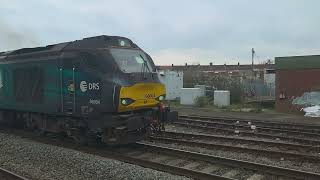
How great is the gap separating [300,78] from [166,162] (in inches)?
682

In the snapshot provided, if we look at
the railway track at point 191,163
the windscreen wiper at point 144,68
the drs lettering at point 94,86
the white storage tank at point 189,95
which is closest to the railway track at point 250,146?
the railway track at point 191,163

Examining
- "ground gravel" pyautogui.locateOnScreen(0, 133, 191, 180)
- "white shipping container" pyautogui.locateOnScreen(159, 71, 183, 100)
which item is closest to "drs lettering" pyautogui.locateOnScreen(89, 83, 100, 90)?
"ground gravel" pyautogui.locateOnScreen(0, 133, 191, 180)

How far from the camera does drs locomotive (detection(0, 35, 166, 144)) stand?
12117 mm

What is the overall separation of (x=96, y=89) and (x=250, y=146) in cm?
479

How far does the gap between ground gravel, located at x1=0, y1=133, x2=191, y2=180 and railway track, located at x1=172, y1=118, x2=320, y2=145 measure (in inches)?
242

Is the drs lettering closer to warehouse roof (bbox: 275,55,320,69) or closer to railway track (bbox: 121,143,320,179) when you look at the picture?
railway track (bbox: 121,143,320,179)

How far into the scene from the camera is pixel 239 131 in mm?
17078

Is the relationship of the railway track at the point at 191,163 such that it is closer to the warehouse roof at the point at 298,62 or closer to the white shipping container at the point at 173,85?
the warehouse roof at the point at 298,62

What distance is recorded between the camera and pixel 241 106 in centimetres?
3036

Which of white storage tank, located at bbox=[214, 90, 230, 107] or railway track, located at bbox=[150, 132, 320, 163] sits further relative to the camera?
white storage tank, located at bbox=[214, 90, 230, 107]

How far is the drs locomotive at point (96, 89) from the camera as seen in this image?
12117 millimetres

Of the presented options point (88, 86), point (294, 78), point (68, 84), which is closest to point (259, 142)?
point (88, 86)

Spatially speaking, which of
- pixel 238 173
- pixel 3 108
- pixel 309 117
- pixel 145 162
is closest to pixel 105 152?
pixel 145 162

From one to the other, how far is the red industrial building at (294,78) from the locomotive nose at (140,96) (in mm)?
15451
